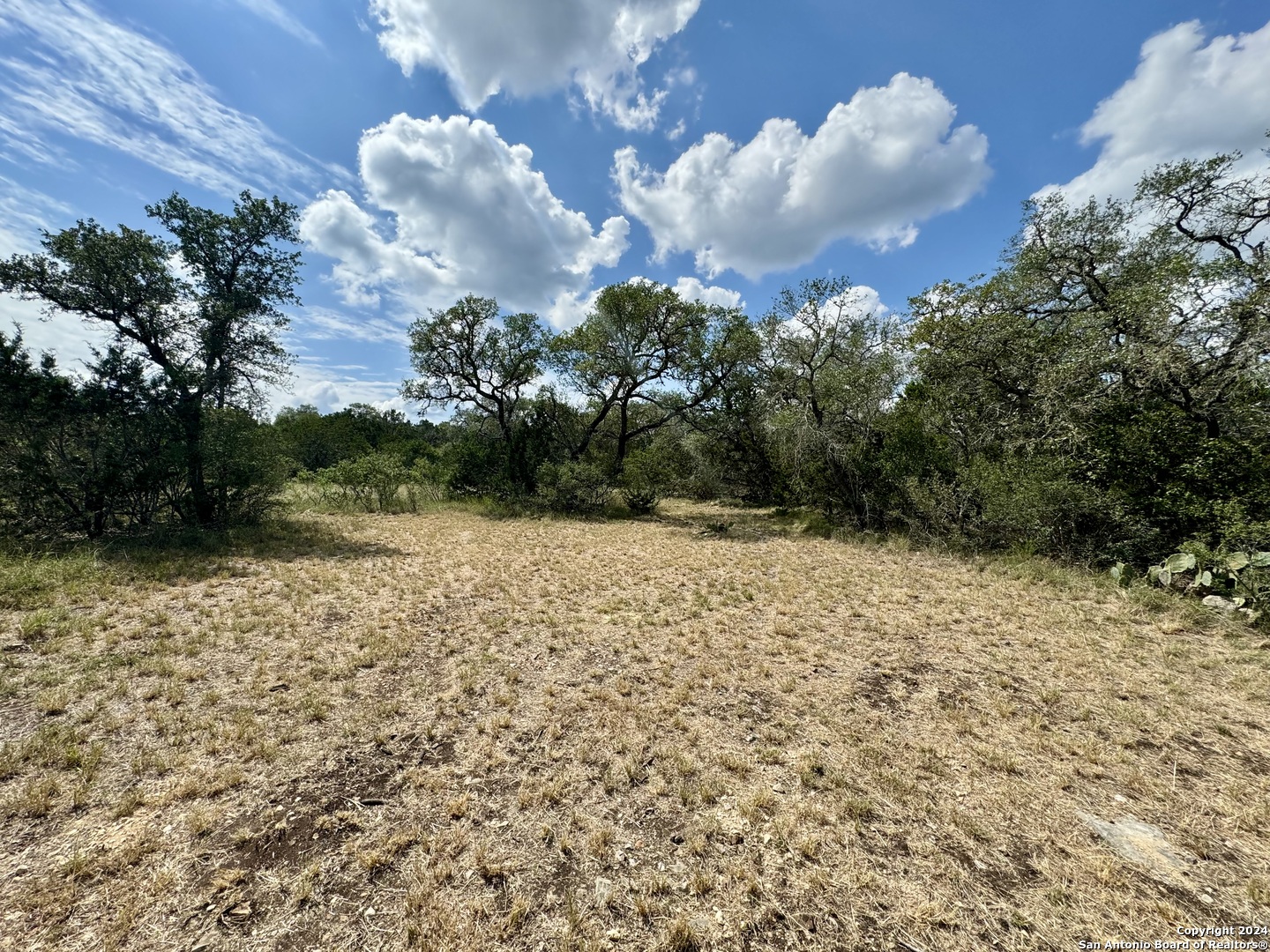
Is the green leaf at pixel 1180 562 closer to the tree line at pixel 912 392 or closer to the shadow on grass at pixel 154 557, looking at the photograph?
the tree line at pixel 912 392

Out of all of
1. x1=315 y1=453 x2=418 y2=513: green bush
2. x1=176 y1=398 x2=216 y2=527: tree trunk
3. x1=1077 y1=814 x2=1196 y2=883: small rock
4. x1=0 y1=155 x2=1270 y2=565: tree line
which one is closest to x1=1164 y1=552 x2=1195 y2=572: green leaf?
x1=0 y1=155 x2=1270 y2=565: tree line

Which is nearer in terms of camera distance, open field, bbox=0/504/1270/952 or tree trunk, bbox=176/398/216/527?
open field, bbox=0/504/1270/952

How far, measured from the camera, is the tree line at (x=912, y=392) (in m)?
6.56

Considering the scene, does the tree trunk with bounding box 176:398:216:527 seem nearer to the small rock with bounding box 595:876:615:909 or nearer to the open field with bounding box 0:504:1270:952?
the open field with bounding box 0:504:1270:952

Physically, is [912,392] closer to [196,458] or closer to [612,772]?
[612,772]

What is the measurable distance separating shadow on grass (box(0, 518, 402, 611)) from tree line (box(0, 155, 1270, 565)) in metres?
1.23

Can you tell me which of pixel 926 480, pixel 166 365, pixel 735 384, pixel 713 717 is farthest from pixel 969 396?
pixel 166 365

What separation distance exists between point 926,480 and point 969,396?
2.09m

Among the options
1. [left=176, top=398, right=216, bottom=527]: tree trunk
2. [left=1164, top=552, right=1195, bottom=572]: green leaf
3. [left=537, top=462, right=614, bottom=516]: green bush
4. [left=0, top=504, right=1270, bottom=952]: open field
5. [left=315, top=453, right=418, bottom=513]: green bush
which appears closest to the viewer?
[left=0, top=504, right=1270, bottom=952]: open field

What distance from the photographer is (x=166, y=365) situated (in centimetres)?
975

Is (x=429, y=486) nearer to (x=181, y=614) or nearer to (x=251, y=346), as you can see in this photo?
(x=251, y=346)

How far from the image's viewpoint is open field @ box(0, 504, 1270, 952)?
7.06 ft

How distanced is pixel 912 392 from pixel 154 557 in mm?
17530

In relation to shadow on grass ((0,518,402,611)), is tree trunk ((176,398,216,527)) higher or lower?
higher
